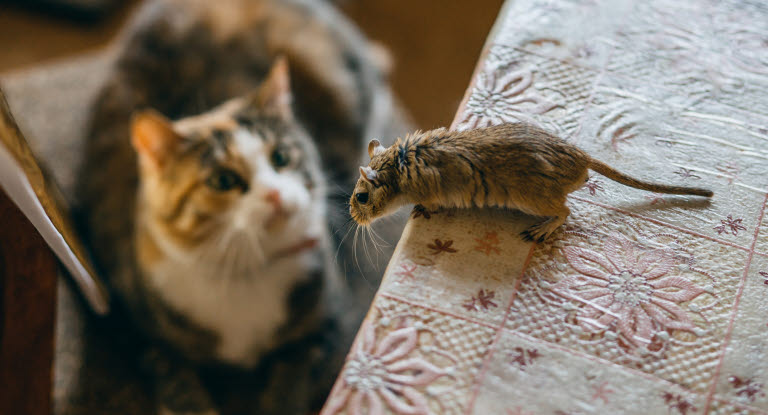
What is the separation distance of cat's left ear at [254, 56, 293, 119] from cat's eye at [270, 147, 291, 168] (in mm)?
108

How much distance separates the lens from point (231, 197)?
121 centimetres

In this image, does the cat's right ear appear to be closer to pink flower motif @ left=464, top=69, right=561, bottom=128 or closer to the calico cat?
the calico cat

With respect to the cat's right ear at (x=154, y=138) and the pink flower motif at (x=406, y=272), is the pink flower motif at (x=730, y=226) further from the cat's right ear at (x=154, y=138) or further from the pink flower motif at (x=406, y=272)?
the cat's right ear at (x=154, y=138)

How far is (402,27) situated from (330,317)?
1324mm

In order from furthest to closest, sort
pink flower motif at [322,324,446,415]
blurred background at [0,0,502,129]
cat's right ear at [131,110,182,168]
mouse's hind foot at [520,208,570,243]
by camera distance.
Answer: blurred background at [0,0,502,129] < cat's right ear at [131,110,182,168] < mouse's hind foot at [520,208,570,243] < pink flower motif at [322,324,446,415]

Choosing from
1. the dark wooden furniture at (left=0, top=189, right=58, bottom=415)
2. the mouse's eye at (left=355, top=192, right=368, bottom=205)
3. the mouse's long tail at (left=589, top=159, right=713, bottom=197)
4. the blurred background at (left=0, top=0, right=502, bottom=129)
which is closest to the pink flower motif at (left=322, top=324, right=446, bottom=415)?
the mouse's eye at (left=355, top=192, right=368, bottom=205)

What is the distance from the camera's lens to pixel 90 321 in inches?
62.4

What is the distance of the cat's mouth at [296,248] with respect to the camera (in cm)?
136

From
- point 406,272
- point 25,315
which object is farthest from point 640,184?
point 25,315

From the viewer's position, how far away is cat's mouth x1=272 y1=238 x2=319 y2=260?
136cm

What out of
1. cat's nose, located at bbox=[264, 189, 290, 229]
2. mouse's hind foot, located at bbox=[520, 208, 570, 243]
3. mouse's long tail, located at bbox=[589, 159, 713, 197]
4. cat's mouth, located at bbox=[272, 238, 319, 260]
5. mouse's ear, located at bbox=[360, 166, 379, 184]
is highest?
mouse's long tail, located at bbox=[589, 159, 713, 197]

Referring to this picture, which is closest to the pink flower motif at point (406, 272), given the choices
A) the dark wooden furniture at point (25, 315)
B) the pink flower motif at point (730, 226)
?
the pink flower motif at point (730, 226)

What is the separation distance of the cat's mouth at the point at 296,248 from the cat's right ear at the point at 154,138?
32cm

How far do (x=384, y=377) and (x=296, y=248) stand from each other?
779 mm
